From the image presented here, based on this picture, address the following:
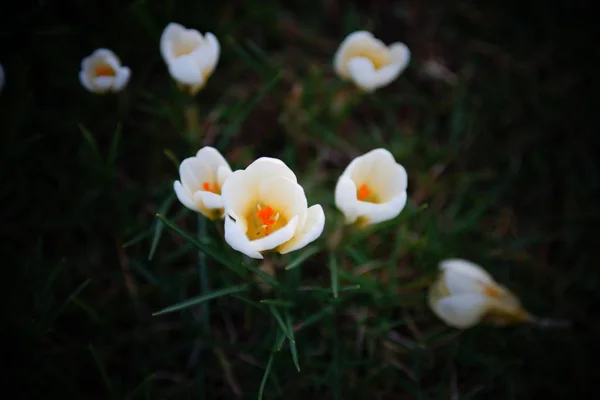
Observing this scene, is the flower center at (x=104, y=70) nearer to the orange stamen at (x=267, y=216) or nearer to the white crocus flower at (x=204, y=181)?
the white crocus flower at (x=204, y=181)

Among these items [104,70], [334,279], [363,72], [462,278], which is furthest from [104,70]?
[462,278]

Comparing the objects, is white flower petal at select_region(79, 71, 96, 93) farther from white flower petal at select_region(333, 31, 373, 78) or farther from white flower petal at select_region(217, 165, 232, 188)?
white flower petal at select_region(333, 31, 373, 78)

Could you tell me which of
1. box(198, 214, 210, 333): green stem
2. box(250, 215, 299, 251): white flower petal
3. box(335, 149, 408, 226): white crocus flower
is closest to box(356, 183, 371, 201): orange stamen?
box(335, 149, 408, 226): white crocus flower

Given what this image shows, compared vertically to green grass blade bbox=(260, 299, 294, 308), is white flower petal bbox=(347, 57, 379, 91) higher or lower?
higher

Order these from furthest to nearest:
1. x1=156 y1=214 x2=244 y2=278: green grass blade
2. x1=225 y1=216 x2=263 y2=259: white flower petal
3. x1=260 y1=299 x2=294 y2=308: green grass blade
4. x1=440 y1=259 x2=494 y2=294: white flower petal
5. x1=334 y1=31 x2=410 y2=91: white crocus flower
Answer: x1=334 y1=31 x2=410 y2=91: white crocus flower, x1=440 y1=259 x2=494 y2=294: white flower petal, x1=260 y1=299 x2=294 y2=308: green grass blade, x1=156 y1=214 x2=244 y2=278: green grass blade, x1=225 y1=216 x2=263 y2=259: white flower petal

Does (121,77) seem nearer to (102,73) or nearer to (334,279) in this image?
(102,73)

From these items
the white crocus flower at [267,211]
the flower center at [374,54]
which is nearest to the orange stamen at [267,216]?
the white crocus flower at [267,211]

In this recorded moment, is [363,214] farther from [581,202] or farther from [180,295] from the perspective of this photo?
[581,202]
